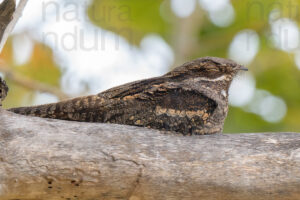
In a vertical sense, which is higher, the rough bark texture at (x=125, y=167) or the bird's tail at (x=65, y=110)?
the bird's tail at (x=65, y=110)

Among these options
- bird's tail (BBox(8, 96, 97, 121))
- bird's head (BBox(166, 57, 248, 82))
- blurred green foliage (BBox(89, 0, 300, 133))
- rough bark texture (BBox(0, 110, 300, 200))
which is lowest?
rough bark texture (BBox(0, 110, 300, 200))

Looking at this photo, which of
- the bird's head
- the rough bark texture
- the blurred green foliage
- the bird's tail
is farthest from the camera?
the blurred green foliage

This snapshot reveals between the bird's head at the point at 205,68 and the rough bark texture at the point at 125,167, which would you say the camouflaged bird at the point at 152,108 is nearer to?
the bird's head at the point at 205,68

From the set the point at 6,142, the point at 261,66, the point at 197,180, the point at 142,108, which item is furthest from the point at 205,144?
the point at 261,66

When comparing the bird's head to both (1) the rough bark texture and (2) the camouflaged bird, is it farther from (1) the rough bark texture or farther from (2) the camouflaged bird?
(1) the rough bark texture

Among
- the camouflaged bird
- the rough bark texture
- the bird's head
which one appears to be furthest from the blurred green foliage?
the rough bark texture

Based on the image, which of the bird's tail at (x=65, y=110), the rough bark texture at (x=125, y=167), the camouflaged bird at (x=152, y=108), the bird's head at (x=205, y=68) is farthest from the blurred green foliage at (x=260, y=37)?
the rough bark texture at (x=125, y=167)
